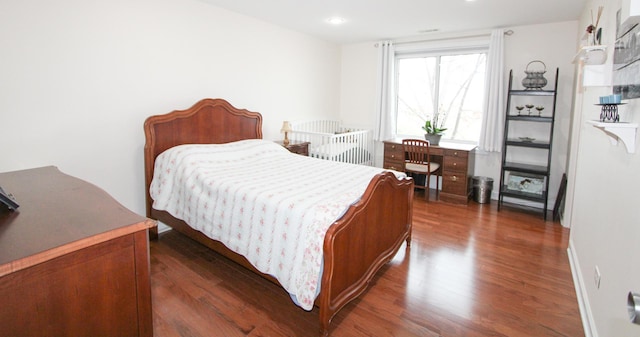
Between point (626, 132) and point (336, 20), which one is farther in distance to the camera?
point (336, 20)

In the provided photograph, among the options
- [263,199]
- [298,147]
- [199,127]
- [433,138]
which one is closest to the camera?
[263,199]

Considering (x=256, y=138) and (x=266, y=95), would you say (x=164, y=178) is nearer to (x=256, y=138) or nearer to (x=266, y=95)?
(x=256, y=138)

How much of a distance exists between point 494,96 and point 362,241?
135 inches

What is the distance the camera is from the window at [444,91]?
492 centimetres

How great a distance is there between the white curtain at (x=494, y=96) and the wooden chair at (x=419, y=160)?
2.60 ft

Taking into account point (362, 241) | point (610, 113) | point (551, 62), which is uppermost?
point (551, 62)

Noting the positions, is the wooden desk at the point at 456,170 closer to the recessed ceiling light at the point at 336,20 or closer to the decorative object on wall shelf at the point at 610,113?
the recessed ceiling light at the point at 336,20

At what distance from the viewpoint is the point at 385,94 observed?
17.9ft

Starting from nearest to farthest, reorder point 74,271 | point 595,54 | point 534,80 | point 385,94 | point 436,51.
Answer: point 74,271
point 595,54
point 534,80
point 436,51
point 385,94

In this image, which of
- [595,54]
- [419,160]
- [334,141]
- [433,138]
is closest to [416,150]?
[419,160]

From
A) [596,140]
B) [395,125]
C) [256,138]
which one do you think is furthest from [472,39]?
[256,138]

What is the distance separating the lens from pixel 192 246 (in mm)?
3061

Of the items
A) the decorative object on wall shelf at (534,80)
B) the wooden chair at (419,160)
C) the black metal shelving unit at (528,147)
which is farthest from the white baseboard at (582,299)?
the decorative object on wall shelf at (534,80)

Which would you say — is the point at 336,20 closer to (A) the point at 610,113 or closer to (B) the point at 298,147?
(B) the point at 298,147
